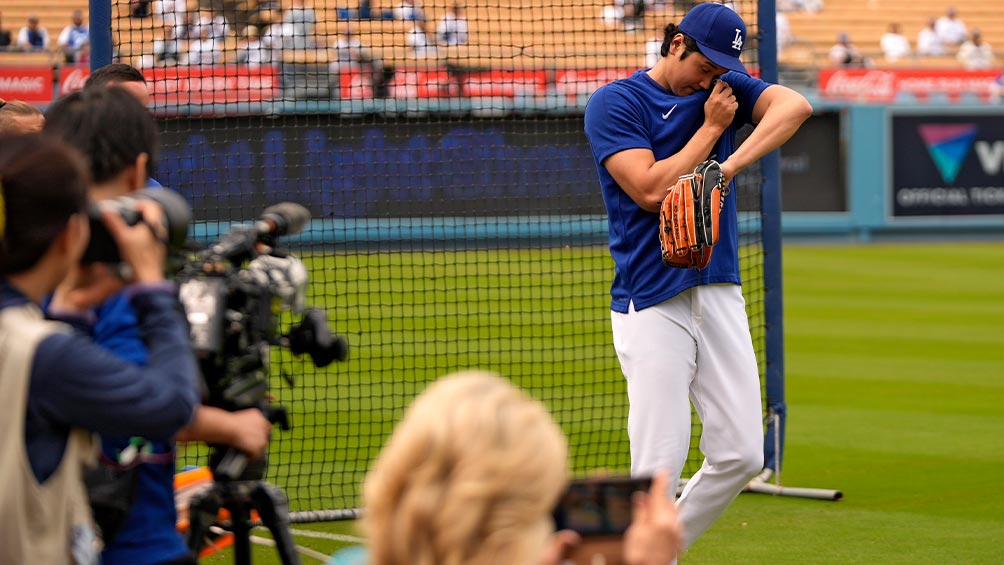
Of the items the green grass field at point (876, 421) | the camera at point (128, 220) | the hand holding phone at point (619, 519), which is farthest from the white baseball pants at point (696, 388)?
the hand holding phone at point (619, 519)

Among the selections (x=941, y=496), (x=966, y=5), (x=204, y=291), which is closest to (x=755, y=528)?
(x=941, y=496)

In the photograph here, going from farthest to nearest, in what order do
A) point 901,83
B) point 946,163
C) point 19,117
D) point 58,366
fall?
point 901,83 → point 946,163 → point 19,117 → point 58,366

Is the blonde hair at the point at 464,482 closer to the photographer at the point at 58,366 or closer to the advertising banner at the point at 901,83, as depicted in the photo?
the photographer at the point at 58,366

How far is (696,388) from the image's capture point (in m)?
5.07

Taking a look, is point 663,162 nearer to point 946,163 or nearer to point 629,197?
point 629,197

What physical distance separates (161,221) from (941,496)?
18.7 ft

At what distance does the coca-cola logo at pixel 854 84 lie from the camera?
25.8 metres

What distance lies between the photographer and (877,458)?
845cm

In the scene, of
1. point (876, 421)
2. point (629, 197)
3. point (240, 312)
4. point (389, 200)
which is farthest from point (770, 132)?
point (389, 200)

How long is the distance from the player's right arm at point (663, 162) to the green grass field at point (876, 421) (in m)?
1.94

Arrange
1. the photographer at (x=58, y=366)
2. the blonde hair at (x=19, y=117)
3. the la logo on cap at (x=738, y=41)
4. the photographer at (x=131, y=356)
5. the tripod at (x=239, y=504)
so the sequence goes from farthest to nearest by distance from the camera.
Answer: the blonde hair at (x=19, y=117), the la logo on cap at (x=738, y=41), the tripod at (x=239, y=504), the photographer at (x=131, y=356), the photographer at (x=58, y=366)

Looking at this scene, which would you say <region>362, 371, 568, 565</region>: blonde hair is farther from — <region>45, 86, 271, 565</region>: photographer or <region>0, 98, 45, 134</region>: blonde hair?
<region>0, 98, 45, 134</region>: blonde hair

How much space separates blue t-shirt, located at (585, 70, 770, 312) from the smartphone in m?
2.66

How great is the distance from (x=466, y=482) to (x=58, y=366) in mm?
966
